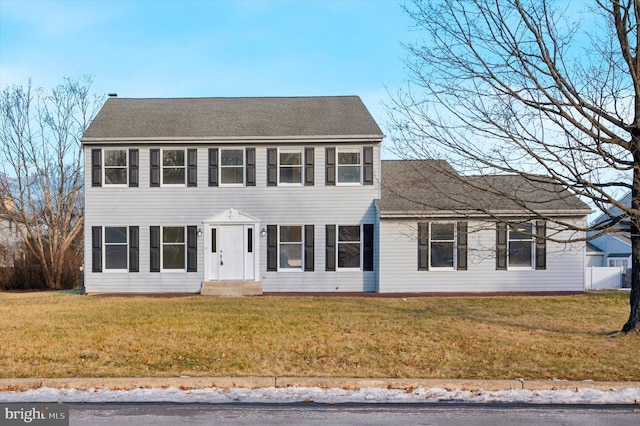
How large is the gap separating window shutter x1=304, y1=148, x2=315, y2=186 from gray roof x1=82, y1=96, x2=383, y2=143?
61 centimetres

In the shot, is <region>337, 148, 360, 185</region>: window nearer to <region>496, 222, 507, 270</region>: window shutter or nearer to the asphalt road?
<region>496, 222, 507, 270</region>: window shutter

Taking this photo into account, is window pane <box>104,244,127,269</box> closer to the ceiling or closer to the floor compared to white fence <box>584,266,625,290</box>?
closer to the ceiling

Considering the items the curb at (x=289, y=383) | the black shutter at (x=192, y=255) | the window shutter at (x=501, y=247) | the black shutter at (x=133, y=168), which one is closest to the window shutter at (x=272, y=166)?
the black shutter at (x=192, y=255)

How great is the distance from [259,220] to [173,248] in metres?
3.22

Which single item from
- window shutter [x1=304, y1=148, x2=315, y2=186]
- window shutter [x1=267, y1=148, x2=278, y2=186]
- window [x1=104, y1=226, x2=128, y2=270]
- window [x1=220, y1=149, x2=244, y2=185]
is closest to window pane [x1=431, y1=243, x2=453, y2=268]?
window shutter [x1=304, y1=148, x2=315, y2=186]

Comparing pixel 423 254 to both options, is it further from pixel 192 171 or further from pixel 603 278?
pixel 603 278

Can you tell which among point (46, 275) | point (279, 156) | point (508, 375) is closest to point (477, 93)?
point (508, 375)

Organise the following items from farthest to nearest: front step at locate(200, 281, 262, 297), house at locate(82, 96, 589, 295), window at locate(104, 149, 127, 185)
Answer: window at locate(104, 149, 127, 185)
house at locate(82, 96, 589, 295)
front step at locate(200, 281, 262, 297)

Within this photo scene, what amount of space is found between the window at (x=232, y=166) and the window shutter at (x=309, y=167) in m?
2.27

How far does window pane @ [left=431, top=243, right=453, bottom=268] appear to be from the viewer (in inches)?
802

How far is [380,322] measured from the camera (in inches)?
491

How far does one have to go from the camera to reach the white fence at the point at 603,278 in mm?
26328

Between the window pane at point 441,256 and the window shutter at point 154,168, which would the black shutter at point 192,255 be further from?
the window pane at point 441,256

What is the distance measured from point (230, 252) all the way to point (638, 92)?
1423 cm
